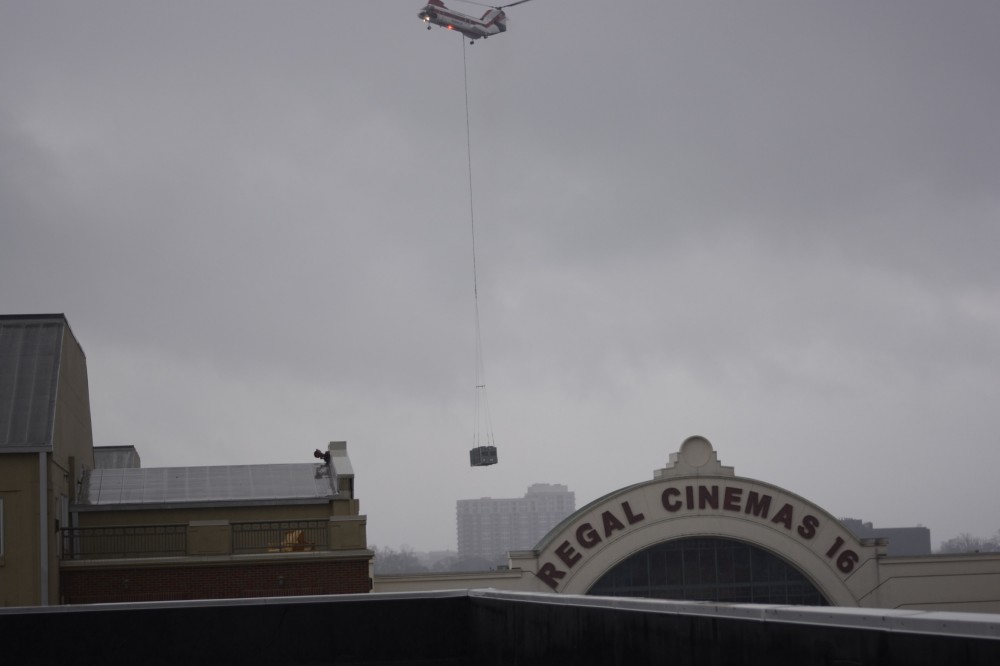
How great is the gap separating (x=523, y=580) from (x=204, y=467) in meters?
12.0

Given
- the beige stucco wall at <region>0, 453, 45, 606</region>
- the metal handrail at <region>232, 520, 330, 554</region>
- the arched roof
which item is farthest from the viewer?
the arched roof

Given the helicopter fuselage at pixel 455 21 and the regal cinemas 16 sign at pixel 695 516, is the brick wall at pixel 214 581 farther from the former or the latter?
the helicopter fuselage at pixel 455 21

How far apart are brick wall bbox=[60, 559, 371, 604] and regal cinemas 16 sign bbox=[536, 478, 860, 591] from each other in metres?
11.9

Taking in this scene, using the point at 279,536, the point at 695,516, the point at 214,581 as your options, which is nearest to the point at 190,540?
the point at 214,581

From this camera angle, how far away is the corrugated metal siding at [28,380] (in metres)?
30.0

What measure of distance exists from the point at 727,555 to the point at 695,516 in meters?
2.04

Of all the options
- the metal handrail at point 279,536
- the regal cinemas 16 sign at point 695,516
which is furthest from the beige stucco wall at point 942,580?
the metal handrail at point 279,536

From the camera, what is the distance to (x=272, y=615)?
12930 mm

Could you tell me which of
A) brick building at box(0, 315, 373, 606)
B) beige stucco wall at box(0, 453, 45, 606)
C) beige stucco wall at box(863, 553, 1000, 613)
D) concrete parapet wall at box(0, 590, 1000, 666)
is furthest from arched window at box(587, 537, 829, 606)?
concrete parapet wall at box(0, 590, 1000, 666)

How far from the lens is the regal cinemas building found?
140 feet

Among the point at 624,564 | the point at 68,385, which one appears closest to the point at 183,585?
the point at 68,385

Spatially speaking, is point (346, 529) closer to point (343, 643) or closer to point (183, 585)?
point (183, 585)

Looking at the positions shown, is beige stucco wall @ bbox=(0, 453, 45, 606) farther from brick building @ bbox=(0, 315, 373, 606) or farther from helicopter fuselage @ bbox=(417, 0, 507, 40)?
helicopter fuselage @ bbox=(417, 0, 507, 40)

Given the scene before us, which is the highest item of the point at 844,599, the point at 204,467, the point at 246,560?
the point at 204,467
